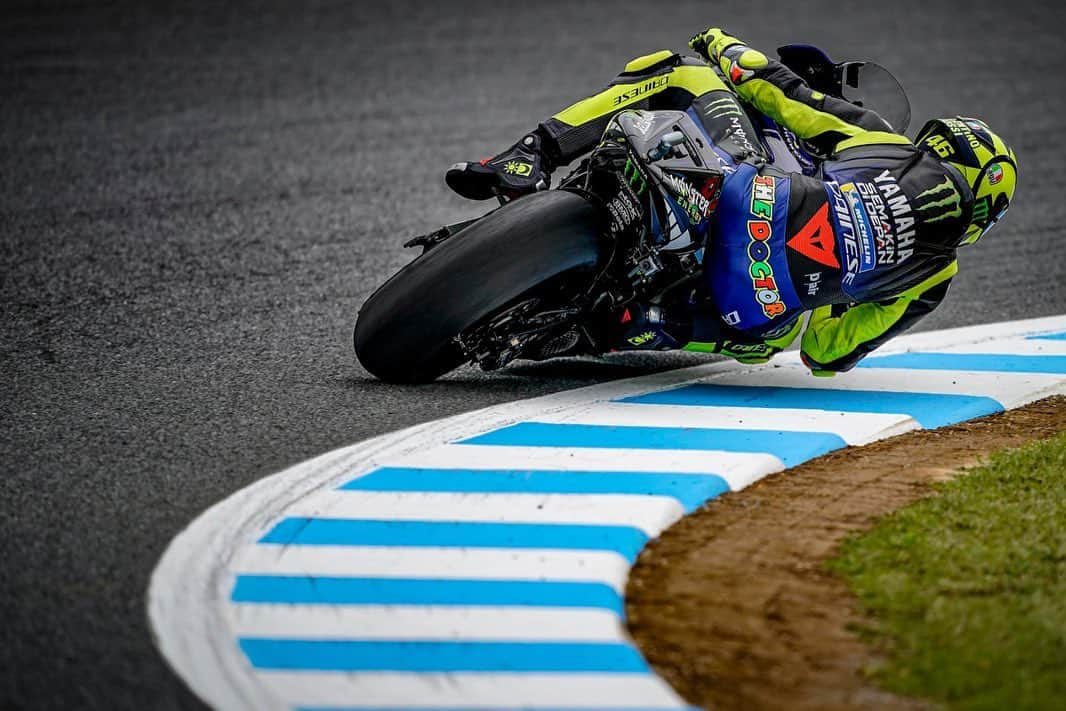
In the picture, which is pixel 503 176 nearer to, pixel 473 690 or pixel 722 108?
pixel 722 108

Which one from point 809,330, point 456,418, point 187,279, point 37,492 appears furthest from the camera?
point 187,279

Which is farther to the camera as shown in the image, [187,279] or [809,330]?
[187,279]

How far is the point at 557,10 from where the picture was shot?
14.7m

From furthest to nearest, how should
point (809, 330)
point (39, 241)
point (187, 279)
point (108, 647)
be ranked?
point (39, 241)
point (187, 279)
point (809, 330)
point (108, 647)

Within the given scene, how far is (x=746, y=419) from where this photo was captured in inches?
212

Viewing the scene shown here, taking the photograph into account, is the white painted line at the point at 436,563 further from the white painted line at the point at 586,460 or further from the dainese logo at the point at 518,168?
the dainese logo at the point at 518,168

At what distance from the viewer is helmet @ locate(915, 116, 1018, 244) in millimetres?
5434

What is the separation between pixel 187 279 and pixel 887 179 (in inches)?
145

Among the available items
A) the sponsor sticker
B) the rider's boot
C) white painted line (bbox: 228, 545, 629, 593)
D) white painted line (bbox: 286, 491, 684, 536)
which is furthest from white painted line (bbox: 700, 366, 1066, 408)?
white painted line (bbox: 228, 545, 629, 593)

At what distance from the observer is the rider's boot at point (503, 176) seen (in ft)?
18.4

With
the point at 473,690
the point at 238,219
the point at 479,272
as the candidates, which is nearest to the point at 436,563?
the point at 473,690

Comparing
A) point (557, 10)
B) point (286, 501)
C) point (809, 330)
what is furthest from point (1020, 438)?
point (557, 10)

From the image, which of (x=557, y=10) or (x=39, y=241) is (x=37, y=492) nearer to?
(x=39, y=241)

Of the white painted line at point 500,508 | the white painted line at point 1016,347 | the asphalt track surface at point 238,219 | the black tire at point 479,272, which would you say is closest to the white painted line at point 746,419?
the asphalt track surface at point 238,219
